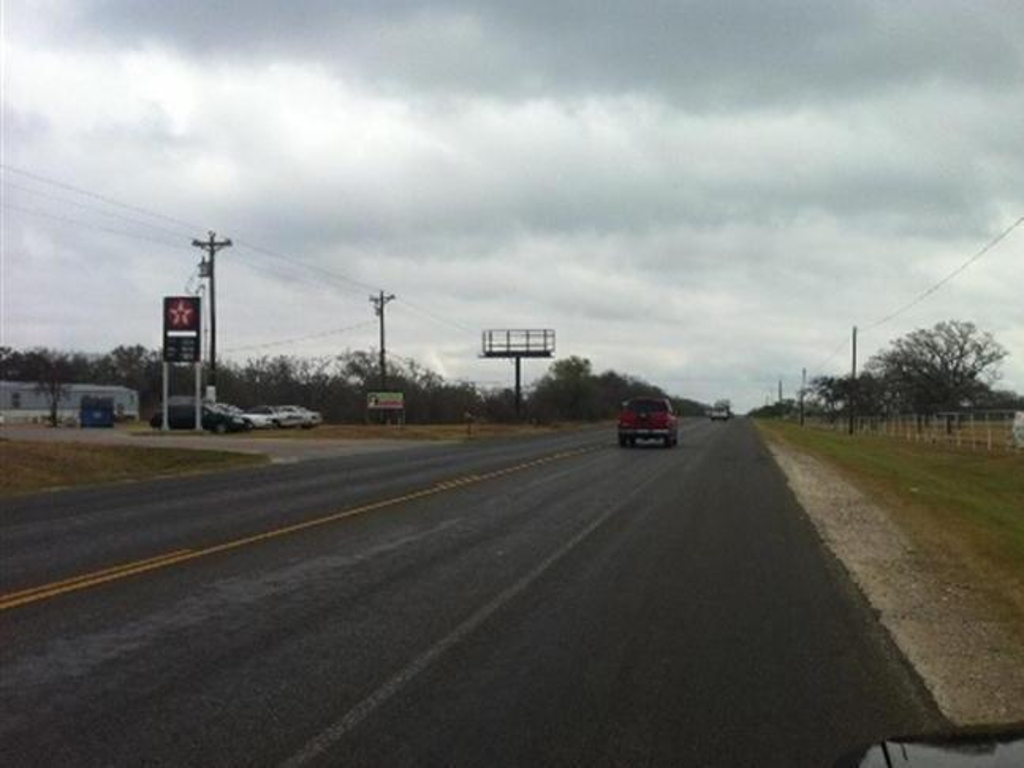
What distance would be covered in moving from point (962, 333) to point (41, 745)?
378ft

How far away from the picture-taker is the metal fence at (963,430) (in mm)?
43059

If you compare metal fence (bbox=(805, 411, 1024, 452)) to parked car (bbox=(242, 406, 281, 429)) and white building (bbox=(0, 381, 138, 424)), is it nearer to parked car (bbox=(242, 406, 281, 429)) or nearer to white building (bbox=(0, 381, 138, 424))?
parked car (bbox=(242, 406, 281, 429))

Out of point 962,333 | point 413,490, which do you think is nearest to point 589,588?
point 413,490

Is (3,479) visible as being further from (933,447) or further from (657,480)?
(933,447)

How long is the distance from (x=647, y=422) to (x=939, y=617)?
3538 centimetres

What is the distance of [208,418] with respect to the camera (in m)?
63.0

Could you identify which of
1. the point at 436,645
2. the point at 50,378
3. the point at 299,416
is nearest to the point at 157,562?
the point at 436,645

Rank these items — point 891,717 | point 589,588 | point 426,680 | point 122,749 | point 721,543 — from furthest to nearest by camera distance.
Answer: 1. point 721,543
2. point 589,588
3. point 426,680
4. point 891,717
5. point 122,749

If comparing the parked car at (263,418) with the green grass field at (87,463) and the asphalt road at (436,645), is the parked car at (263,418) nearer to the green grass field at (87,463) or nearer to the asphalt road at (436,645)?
the green grass field at (87,463)

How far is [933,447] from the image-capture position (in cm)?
4828

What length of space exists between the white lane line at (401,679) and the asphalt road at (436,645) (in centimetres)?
2

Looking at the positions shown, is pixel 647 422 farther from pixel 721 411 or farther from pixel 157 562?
pixel 721 411

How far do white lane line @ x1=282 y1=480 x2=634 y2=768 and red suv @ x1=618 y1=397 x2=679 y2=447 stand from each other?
33299mm

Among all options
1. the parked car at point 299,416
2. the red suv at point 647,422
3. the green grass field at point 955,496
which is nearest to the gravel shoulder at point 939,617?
the green grass field at point 955,496
